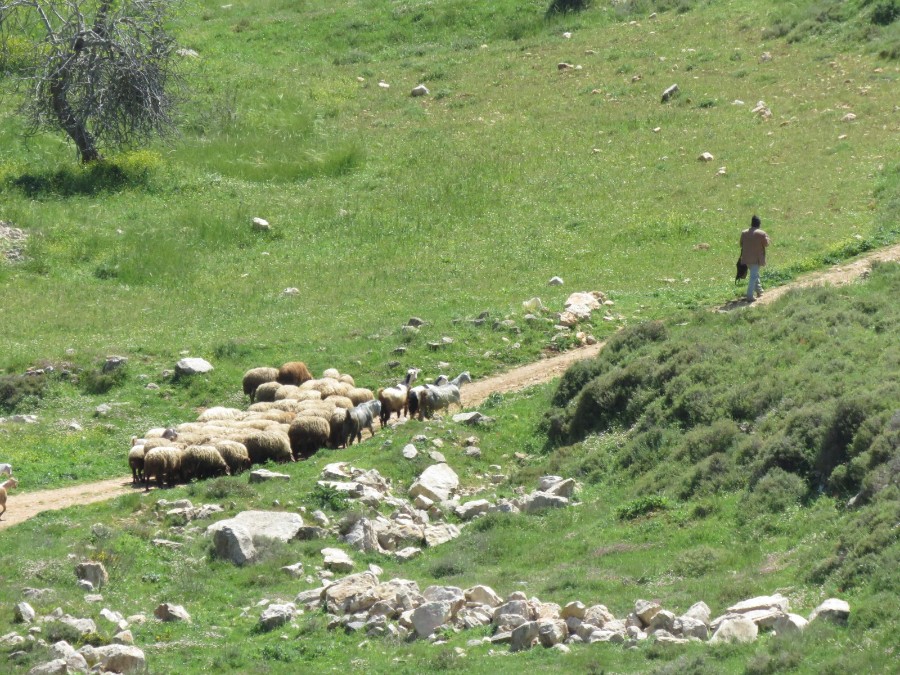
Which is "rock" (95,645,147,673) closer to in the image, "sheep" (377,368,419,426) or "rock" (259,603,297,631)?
"rock" (259,603,297,631)

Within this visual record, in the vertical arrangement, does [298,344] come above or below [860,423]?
below

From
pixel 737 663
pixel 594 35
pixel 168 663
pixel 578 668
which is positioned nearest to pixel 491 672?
pixel 578 668

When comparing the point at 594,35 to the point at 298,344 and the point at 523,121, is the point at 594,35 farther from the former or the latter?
the point at 298,344

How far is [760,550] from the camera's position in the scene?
1728 centimetres

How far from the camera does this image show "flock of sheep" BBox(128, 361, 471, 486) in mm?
23500

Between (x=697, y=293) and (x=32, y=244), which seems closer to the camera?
(x=697, y=293)

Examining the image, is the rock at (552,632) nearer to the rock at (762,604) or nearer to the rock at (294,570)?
the rock at (762,604)

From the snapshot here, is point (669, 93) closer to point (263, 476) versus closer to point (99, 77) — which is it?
point (99, 77)

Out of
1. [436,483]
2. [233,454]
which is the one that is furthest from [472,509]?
[233,454]

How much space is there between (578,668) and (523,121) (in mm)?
33853

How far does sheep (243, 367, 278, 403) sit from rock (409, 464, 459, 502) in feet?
20.2

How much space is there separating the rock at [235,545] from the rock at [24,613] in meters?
3.23

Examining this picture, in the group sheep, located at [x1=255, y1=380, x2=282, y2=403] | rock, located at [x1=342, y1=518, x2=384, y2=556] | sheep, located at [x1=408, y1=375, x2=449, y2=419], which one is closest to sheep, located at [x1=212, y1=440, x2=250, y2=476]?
sheep, located at [x1=255, y1=380, x2=282, y2=403]

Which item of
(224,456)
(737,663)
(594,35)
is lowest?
(224,456)
